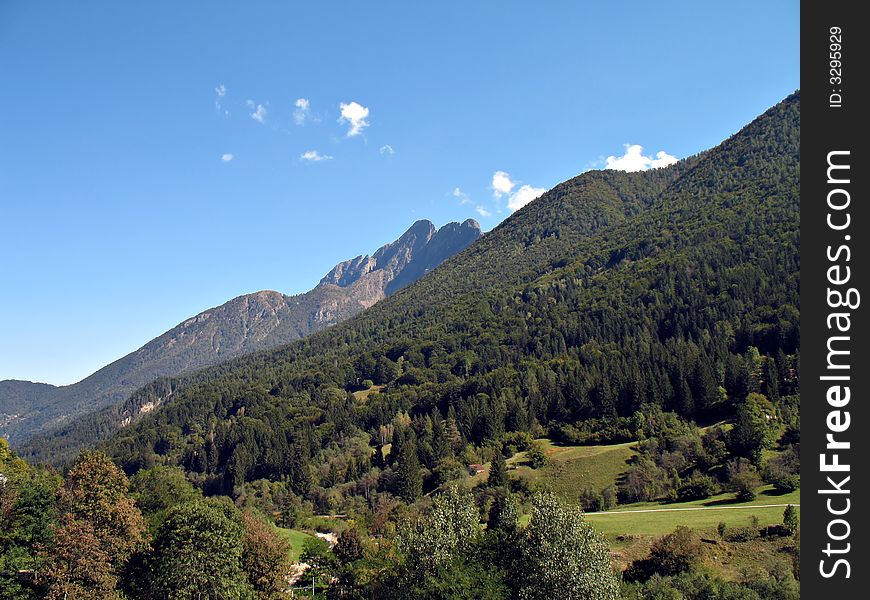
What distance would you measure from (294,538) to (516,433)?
45485 mm

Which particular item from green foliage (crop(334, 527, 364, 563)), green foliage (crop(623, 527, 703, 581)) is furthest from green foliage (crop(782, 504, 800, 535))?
green foliage (crop(334, 527, 364, 563))

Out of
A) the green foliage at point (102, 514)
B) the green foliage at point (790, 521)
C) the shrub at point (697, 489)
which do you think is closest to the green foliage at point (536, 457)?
the shrub at point (697, 489)

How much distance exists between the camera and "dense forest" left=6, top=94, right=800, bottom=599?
32.1 m

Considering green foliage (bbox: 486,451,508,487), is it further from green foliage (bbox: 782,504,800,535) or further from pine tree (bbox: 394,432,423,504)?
green foliage (bbox: 782,504,800,535)

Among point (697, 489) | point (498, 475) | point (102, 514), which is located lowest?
point (498, 475)

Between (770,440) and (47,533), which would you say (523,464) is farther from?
(47,533)

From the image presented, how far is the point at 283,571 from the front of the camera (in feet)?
136

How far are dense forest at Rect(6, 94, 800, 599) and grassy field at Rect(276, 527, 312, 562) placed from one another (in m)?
5.18

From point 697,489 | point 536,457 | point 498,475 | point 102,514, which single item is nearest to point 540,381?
point 536,457

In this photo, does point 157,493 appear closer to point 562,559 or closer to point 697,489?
point 562,559

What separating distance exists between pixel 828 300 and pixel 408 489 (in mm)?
75084

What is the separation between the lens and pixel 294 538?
219 ft

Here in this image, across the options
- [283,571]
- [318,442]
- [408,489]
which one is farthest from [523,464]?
[318,442]

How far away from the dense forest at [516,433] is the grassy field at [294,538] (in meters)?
5.18
